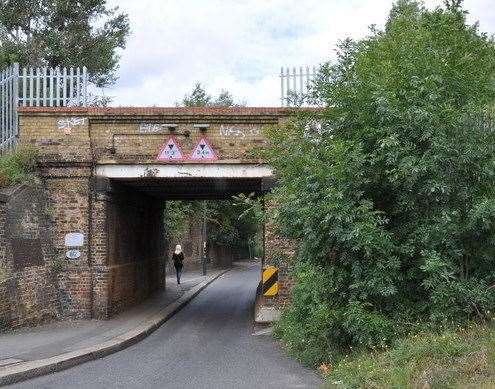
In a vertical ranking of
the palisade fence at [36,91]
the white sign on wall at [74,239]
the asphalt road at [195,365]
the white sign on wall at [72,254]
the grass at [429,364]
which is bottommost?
the asphalt road at [195,365]

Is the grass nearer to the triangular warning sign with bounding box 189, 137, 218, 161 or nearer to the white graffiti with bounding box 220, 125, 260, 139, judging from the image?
the triangular warning sign with bounding box 189, 137, 218, 161

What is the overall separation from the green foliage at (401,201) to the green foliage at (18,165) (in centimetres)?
643

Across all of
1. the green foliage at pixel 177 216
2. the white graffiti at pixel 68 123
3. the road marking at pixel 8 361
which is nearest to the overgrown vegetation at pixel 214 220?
the green foliage at pixel 177 216

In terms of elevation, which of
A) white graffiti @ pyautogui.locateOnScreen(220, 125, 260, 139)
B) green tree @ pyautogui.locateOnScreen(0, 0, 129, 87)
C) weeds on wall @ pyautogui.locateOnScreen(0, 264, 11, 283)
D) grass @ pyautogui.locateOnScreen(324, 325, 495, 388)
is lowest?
grass @ pyautogui.locateOnScreen(324, 325, 495, 388)

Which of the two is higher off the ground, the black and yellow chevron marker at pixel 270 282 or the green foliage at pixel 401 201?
the green foliage at pixel 401 201

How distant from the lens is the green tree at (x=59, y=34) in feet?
85.4

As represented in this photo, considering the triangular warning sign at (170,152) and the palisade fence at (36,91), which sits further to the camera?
the palisade fence at (36,91)

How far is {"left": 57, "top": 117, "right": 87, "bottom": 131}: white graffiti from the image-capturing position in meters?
14.0

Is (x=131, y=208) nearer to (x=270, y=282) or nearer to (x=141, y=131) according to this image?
(x=141, y=131)

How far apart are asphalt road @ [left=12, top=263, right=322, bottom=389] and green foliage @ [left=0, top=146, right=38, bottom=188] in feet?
14.4

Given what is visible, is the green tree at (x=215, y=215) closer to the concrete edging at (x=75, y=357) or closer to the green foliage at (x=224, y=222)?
the green foliage at (x=224, y=222)

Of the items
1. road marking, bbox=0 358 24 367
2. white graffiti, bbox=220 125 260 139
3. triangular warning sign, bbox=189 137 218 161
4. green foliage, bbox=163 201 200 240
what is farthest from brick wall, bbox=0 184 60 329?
green foliage, bbox=163 201 200 240

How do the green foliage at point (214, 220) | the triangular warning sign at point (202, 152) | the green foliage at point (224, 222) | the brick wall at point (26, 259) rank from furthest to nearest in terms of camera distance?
the green foliage at point (224, 222) → the green foliage at point (214, 220) → the triangular warning sign at point (202, 152) → the brick wall at point (26, 259)

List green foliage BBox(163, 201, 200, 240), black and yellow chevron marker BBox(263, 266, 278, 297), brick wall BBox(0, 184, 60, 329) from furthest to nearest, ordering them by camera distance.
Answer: green foliage BBox(163, 201, 200, 240) → black and yellow chevron marker BBox(263, 266, 278, 297) → brick wall BBox(0, 184, 60, 329)
